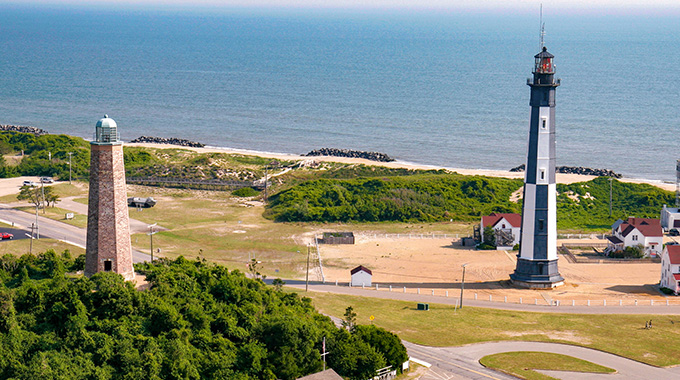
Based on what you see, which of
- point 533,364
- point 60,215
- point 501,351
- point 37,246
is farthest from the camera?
point 60,215

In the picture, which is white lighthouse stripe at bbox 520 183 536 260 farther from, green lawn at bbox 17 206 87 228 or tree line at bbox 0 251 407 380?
green lawn at bbox 17 206 87 228

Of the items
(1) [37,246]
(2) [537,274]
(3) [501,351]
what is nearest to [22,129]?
(1) [37,246]

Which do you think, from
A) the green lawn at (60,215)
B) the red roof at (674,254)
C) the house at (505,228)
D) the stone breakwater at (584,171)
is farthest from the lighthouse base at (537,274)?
the stone breakwater at (584,171)

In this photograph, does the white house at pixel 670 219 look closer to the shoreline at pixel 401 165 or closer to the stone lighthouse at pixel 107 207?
the shoreline at pixel 401 165

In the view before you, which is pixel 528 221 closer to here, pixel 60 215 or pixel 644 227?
pixel 644 227

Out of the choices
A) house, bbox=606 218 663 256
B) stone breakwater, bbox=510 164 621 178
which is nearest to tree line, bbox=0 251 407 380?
house, bbox=606 218 663 256

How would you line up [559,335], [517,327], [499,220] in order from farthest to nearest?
[499,220]
[517,327]
[559,335]

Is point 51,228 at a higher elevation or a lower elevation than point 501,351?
higher
